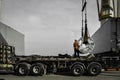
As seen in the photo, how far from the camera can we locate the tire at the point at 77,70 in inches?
587

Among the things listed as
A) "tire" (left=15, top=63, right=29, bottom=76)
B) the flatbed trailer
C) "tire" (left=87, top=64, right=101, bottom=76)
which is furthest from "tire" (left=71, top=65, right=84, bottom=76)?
"tire" (left=15, top=63, right=29, bottom=76)

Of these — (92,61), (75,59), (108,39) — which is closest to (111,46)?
(108,39)

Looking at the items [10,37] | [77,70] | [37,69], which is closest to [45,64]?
[37,69]

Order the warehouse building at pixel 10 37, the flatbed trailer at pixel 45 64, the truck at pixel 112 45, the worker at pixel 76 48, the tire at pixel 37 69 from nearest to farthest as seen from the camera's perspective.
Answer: the truck at pixel 112 45 < the flatbed trailer at pixel 45 64 < the tire at pixel 37 69 < the worker at pixel 76 48 < the warehouse building at pixel 10 37

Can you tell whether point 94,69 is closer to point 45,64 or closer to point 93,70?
point 93,70

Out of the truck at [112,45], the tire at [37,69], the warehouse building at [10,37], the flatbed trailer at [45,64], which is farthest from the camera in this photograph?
the warehouse building at [10,37]

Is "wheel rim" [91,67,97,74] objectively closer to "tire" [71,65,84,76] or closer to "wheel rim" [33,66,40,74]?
"tire" [71,65,84,76]

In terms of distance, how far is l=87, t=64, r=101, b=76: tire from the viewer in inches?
587

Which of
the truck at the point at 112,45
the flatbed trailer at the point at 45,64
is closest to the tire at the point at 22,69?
the flatbed trailer at the point at 45,64

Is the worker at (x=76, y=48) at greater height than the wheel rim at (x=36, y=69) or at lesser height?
greater

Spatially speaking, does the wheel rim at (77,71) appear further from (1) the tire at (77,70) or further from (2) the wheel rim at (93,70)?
(2) the wheel rim at (93,70)

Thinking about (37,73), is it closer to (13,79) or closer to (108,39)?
(13,79)

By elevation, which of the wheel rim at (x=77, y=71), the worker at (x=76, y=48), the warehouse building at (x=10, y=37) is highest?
the warehouse building at (x=10, y=37)

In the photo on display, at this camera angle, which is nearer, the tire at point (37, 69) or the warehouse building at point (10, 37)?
the tire at point (37, 69)
